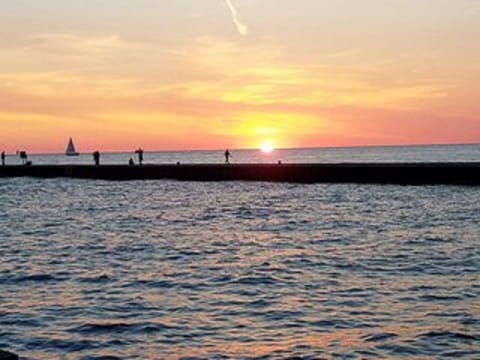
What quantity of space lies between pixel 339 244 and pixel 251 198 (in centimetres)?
2703

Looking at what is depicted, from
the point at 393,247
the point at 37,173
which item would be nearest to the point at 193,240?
the point at 393,247

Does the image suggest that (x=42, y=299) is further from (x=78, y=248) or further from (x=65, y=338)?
(x=78, y=248)

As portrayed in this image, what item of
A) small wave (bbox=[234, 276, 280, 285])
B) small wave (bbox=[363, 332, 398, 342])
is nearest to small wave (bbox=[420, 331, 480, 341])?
small wave (bbox=[363, 332, 398, 342])

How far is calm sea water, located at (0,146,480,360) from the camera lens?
13312 mm

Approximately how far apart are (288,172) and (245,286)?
53.2 m

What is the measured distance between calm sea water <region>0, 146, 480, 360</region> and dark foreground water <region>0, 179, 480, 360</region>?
0.04 meters

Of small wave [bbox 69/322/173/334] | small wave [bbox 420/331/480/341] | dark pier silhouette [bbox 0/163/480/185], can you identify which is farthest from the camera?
dark pier silhouette [bbox 0/163/480/185]

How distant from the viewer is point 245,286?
1858 centimetres

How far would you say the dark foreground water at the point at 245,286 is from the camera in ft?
43.7

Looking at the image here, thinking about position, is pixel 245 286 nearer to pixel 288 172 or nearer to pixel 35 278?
pixel 35 278

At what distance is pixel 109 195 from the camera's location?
199ft

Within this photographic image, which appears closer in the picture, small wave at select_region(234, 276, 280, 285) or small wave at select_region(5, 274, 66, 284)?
small wave at select_region(234, 276, 280, 285)

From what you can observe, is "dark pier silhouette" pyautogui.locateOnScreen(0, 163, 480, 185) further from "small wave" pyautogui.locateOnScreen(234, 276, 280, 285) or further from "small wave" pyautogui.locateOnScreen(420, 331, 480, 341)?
"small wave" pyautogui.locateOnScreen(420, 331, 480, 341)

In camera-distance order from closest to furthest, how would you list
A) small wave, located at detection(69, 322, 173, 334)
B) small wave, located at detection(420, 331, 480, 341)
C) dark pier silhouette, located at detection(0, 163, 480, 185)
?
small wave, located at detection(420, 331, 480, 341), small wave, located at detection(69, 322, 173, 334), dark pier silhouette, located at detection(0, 163, 480, 185)
